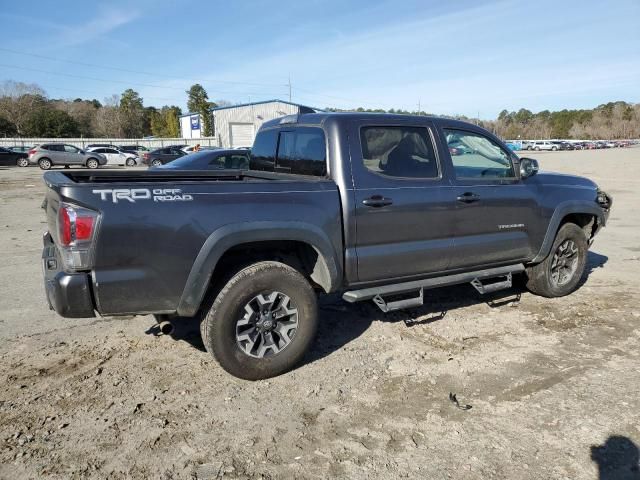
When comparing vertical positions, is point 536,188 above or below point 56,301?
above

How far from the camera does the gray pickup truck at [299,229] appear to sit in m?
3.13

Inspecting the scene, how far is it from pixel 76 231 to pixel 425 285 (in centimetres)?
284

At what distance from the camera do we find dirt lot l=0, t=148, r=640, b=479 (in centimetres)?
278

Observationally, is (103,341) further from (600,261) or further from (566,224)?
(600,261)

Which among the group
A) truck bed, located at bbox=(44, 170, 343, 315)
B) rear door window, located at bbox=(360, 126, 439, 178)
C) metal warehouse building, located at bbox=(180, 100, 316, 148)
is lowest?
truck bed, located at bbox=(44, 170, 343, 315)

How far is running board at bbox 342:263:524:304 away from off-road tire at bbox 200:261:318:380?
1.35 feet

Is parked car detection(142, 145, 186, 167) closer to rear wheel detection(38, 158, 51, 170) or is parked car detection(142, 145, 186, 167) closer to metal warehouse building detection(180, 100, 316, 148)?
rear wheel detection(38, 158, 51, 170)

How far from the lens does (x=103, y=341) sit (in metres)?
4.36

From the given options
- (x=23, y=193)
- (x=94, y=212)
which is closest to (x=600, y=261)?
(x=94, y=212)

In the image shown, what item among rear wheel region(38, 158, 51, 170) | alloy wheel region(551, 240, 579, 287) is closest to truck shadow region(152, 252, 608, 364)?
alloy wheel region(551, 240, 579, 287)

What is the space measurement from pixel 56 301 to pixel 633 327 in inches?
199

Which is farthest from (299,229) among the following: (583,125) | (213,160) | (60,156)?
(583,125)

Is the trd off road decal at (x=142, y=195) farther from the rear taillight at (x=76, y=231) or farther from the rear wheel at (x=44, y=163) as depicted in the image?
the rear wheel at (x=44, y=163)

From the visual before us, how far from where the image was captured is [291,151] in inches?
180
